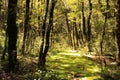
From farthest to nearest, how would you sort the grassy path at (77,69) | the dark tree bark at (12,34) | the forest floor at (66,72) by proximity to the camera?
the grassy path at (77,69)
the dark tree bark at (12,34)
the forest floor at (66,72)

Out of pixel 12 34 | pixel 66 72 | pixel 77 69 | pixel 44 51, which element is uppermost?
pixel 12 34

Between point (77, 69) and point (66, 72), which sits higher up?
point (66, 72)

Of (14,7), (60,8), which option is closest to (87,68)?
(14,7)

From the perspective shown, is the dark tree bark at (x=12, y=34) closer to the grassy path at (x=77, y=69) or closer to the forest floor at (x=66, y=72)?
the forest floor at (x=66, y=72)

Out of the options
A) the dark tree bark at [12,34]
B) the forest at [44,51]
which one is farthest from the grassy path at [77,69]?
the dark tree bark at [12,34]

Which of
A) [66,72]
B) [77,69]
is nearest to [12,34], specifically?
[66,72]

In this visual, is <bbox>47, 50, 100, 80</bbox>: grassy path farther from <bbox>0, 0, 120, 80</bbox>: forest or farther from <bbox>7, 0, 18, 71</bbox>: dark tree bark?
<bbox>7, 0, 18, 71</bbox>: dark tree bark

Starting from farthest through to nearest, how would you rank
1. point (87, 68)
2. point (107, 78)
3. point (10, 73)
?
point (87, 68), point (107, 78), point (10, 73)

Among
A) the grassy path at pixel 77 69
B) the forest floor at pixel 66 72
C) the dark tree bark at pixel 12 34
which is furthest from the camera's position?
the grassy path at pixel 77 69

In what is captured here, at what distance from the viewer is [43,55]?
17656 millimetres

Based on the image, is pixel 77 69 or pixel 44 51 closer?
pixel 44 51

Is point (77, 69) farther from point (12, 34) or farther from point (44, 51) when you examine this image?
point (12, 34)

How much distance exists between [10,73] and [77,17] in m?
25.0

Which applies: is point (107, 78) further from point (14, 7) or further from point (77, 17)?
point (77, 17)
